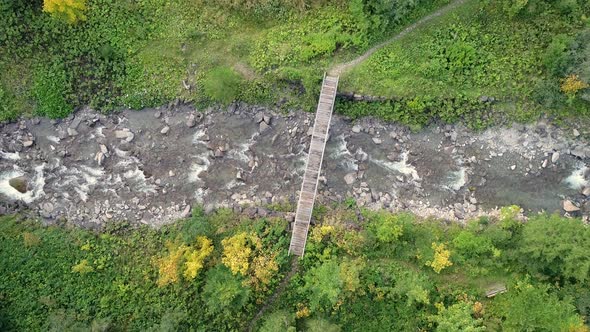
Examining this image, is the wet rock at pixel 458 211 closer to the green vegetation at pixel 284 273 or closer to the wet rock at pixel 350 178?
the green vegetation at pixel 284 273

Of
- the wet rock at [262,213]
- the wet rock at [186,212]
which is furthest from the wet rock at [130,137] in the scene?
the wet rock at [262,213]

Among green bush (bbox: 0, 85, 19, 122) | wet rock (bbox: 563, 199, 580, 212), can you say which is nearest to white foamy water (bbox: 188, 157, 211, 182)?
green bush (bbox: 0, 85, 19, 122)

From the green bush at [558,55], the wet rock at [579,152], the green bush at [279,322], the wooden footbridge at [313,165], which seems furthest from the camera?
the wet rock at [579,152]

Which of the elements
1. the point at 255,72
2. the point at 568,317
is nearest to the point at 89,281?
the point at 255,72

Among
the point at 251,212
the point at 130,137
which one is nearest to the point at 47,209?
the point at 130,137

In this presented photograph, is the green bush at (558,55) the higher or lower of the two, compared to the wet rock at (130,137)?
higher

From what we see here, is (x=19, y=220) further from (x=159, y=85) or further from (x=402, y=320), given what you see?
(x=402, y=320)
